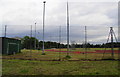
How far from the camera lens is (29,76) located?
588 cm

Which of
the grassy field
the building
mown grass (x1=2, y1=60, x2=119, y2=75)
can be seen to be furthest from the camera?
the building

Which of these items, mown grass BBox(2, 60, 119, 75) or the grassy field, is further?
the grassy field

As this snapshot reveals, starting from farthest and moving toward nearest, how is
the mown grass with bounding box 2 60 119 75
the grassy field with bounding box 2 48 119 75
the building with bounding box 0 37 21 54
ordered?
1. the building with bounding box 0 37 21 54
2. the grassy field with bounding box 2 48 119 75
3. the mown grass with bounding box 2 60 119 75

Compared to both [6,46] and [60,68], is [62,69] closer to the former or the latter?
[60,68]

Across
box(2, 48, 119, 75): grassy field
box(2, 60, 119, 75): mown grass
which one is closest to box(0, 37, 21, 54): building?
box(2, 48, 119, 75): grassy field

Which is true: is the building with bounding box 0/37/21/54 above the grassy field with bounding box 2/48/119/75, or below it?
above

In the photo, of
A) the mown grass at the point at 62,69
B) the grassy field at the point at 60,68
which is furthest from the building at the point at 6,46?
the mown grass at the point at 62,69

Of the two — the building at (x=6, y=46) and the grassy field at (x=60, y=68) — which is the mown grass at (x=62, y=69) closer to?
the grassy field at (x=60, y=68)

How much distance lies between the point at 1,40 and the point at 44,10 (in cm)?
730

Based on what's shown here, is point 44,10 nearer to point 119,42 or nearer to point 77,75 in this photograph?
point 119,42

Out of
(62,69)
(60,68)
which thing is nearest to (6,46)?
(60,68)

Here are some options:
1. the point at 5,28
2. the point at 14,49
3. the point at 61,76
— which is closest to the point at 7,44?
the point at 14,49

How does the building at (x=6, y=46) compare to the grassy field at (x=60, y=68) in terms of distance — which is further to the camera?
the building at (x=6, y=46)

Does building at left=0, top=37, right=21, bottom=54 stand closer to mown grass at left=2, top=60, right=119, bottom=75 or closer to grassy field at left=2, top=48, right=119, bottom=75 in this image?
grassy field at left=2, top=48, right=119, bottom=75
